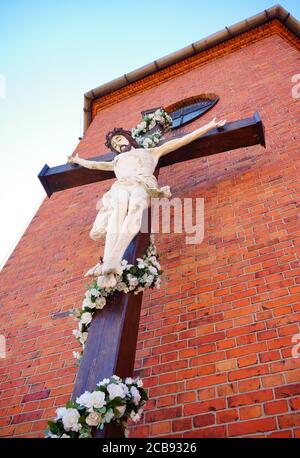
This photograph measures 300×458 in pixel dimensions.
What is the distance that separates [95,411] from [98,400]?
0.06m

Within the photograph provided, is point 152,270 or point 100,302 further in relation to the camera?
point 152,270

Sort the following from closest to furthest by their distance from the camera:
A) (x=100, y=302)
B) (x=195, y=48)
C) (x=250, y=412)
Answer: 1. (x=250, y=412)
2. (x=100, y=302)
3. (x=195, y=48)

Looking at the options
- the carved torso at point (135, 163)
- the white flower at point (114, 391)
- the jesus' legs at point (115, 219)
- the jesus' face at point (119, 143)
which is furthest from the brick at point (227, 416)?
the jesus' face at point (119, 143)

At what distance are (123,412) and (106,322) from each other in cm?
61

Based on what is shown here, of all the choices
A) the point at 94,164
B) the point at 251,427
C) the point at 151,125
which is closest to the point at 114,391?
the point at 251,427

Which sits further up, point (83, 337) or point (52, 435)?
point (83, 337)

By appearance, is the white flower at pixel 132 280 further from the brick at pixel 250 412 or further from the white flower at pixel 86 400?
the brick at pixel 250 412

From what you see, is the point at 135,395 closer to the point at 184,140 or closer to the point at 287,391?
the point at 287,391

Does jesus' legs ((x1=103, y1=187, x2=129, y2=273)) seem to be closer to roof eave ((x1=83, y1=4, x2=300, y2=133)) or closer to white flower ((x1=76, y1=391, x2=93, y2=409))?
white flower ((x1=76, y1=391, x2=93, y2=409))

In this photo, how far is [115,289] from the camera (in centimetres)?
269

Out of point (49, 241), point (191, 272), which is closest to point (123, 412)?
point (191, 272)

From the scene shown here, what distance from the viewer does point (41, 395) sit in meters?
3.27

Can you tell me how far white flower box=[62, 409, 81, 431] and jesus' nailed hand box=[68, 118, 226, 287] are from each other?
0.85 m
